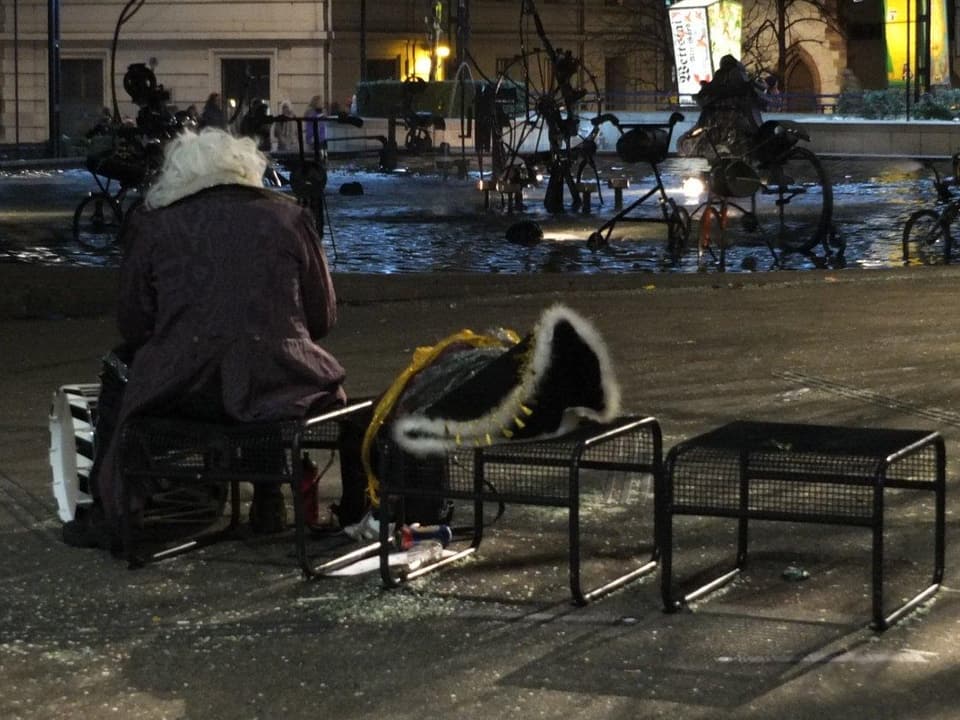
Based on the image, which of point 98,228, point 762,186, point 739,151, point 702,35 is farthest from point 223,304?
point 702,35

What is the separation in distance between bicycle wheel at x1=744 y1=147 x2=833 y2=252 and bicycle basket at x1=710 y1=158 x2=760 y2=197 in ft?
1.18

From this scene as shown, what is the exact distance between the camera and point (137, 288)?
19.7 feet

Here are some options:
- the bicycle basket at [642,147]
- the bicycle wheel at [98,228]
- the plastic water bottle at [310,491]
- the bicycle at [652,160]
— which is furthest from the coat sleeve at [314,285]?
the bicycle wheel at [98,228]

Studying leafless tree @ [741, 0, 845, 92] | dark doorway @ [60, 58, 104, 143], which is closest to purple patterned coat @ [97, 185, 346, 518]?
leafless tree @ [741, 0, 845, 92]

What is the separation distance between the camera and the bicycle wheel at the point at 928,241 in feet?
52.7

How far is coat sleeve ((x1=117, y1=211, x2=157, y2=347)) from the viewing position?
6.01 m

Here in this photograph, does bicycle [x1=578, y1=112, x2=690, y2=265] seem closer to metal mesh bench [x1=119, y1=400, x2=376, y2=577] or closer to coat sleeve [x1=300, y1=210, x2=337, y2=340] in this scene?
coat sleeve [x1=300, y1=210, x2=337, y2=340]

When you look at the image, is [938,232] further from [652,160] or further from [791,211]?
[791,211]

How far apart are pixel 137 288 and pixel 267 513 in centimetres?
90

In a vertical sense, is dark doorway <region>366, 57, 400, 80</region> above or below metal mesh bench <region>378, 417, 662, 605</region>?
above

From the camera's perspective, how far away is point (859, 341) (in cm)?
1064

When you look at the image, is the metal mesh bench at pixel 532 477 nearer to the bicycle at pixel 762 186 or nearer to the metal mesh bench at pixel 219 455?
the metal mesh bench at pixel 219 455

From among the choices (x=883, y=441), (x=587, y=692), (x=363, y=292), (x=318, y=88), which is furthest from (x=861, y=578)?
(x=318, y=88)

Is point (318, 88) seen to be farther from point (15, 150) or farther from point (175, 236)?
point (175, 236)
